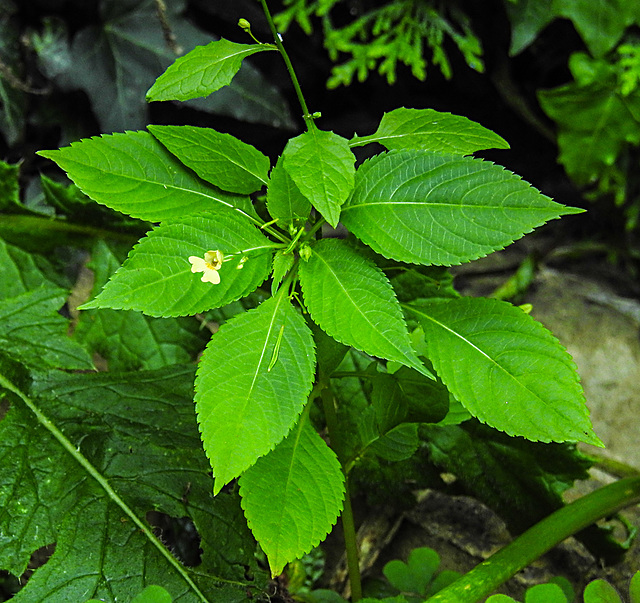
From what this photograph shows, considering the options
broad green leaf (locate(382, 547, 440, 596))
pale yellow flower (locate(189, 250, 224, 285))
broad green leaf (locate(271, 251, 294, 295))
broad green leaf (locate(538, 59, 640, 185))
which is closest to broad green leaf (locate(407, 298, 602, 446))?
broad green leaf (locate(271, 251, 294, 295))

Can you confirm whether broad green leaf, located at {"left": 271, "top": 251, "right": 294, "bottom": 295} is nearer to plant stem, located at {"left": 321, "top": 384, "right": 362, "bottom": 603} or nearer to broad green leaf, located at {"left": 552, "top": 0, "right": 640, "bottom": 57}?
plant stem, located at {"left": 321, "top": 384, "right": 362, "bottom": 603}

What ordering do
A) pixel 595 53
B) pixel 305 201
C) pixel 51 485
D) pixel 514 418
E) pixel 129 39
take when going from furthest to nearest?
pixel 129 39 < pixel 595 53 < pixel 51 485 < pixel 305 201 < pixel 514 418

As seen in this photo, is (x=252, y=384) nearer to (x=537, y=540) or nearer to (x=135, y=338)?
(x=537, y=540)

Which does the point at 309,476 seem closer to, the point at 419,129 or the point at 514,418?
the point at 514,418

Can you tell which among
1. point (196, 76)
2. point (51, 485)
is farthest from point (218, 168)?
point (51, 485)

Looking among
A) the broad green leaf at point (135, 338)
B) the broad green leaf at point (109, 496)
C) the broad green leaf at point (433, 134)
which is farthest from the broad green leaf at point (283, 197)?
the broad green leaf at point (135, 338)

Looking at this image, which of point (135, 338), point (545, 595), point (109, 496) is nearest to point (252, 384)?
point (109, 496)

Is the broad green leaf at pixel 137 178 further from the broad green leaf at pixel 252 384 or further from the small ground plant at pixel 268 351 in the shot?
the broad green leaf at pixel 252 384
